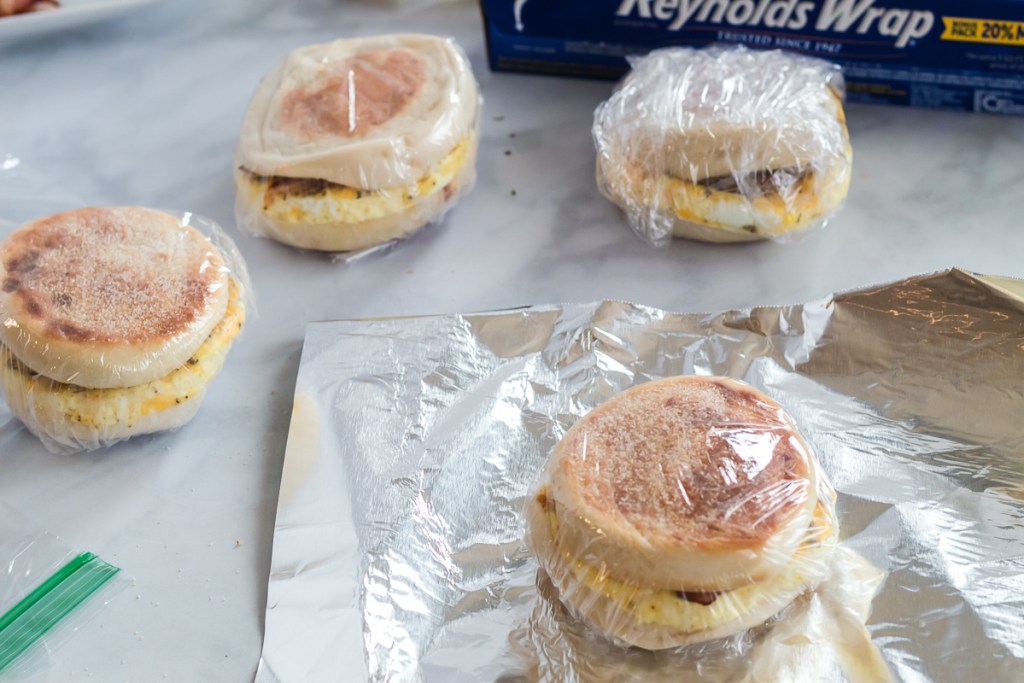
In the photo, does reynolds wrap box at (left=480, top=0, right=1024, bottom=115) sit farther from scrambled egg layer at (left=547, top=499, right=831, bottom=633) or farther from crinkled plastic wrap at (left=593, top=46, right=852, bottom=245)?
scrambled egg layer at (left=547, top=499, right=831, bottom=633)

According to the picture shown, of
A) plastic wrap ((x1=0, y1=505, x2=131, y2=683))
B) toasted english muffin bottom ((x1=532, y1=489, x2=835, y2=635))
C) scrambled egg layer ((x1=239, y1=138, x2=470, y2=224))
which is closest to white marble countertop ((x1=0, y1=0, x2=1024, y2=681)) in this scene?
plastic wrap ((x1=0, y1=505, x2=131, y2=683))

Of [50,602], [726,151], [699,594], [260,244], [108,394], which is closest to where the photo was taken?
[699,594]

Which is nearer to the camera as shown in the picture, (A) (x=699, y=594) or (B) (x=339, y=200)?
(A) (x=699, y=594)

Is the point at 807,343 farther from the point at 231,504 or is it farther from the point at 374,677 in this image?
the point at 231,504

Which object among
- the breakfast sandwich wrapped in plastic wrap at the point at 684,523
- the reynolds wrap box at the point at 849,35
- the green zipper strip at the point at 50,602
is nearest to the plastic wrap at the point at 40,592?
the green zipper strip at the point at 50,602

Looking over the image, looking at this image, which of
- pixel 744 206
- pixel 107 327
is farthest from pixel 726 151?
pixel 107 327

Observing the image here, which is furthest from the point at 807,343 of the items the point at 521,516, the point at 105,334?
the point at 105,334

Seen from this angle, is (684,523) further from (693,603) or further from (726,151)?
(726,151)
